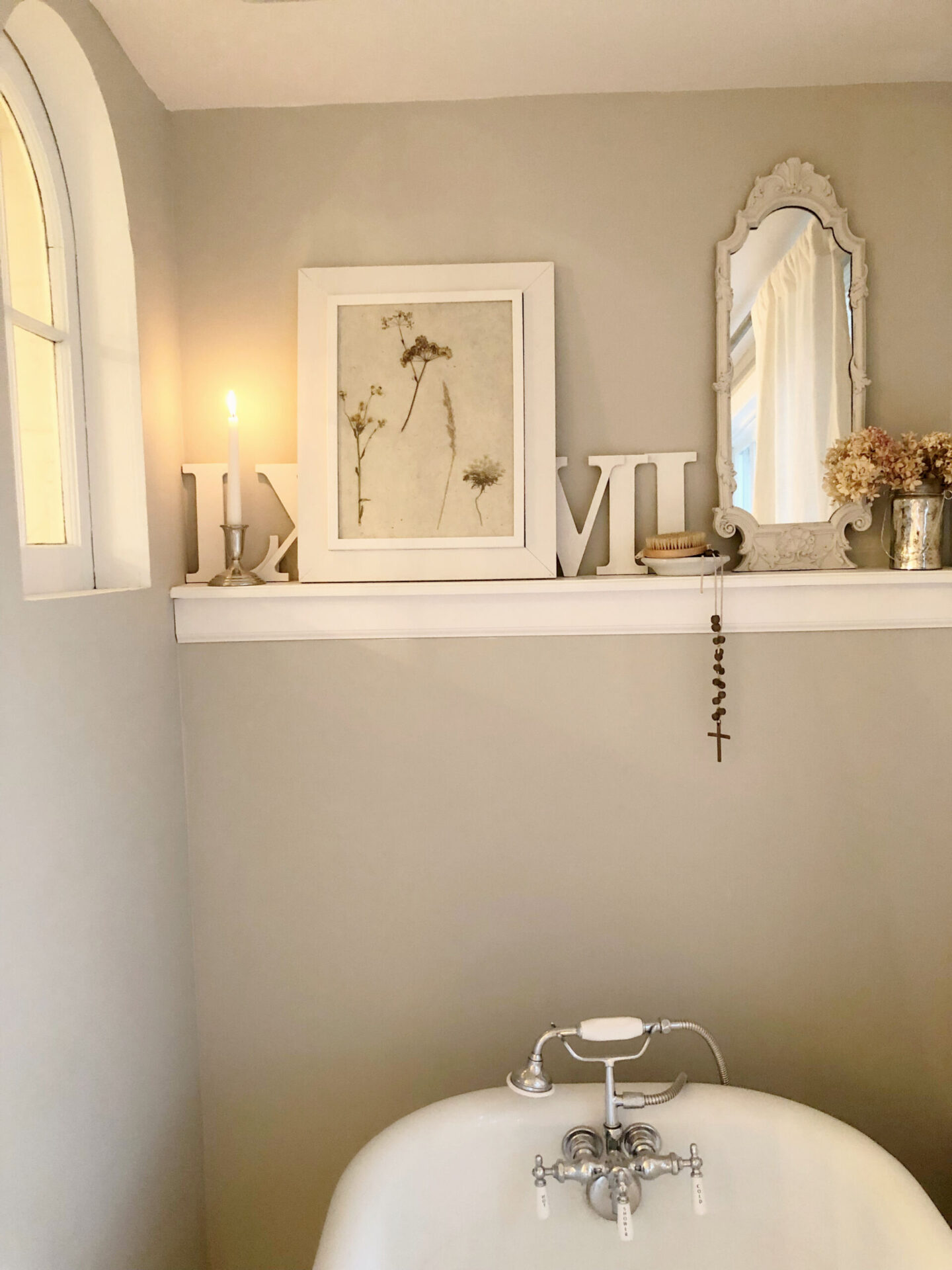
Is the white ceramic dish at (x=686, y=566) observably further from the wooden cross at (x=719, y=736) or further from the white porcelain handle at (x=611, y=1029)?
the white porcelain handle at (x=611, y=1029)

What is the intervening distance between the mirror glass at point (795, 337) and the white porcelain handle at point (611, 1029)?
965mm

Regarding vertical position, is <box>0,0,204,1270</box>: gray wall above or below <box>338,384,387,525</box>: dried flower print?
below

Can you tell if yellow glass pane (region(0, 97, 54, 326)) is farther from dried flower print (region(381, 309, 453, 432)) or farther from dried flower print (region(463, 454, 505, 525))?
dried flower print (region(463, 454, 505, 525))

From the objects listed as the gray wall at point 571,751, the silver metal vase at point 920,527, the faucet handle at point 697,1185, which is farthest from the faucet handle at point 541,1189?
the silver metal vase at point 920,527

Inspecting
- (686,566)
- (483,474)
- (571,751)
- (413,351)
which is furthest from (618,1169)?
(413,351)

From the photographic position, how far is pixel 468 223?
5.60ft

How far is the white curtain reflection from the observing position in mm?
1684

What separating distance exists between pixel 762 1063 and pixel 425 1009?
65cm

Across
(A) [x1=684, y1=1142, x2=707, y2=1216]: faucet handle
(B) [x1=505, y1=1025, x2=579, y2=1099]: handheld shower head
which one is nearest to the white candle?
(B) [x1=505, y1=1025, x2=579, y2=1099]: handheld shower head

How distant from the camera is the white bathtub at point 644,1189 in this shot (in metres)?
1.36

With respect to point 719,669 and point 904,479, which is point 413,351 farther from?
point 904,479

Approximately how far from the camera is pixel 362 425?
5.55 feet

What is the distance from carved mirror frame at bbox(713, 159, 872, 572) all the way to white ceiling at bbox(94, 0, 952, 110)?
7.6 inches

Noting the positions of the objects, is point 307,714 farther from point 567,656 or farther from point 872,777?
point 872,777
